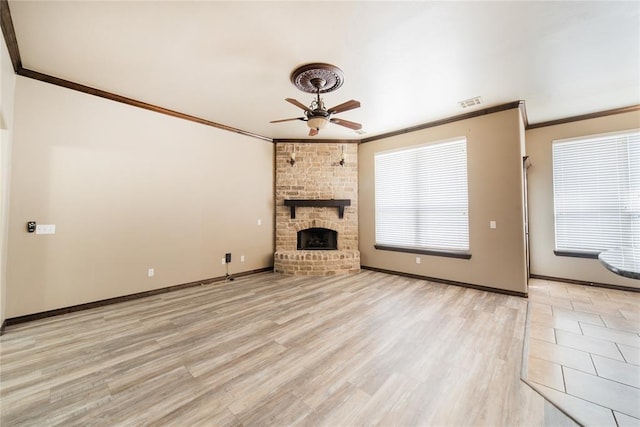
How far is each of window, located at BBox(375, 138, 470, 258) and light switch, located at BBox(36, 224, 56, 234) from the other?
510 cm

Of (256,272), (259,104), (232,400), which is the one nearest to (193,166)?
(259,104)

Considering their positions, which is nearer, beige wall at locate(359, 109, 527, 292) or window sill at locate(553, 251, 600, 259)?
beige wall at locate(359, 109, 527, 292)

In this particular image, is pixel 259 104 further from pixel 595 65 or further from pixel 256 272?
pixel 595 65

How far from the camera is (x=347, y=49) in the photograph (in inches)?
99.0

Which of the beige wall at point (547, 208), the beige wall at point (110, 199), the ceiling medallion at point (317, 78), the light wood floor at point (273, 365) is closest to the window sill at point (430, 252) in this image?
the light wood floor at point (273, 365)

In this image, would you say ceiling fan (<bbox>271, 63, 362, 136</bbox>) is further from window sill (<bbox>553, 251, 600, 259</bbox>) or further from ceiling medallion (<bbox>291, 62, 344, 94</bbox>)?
window sill (<bbox>553, 251, 600, 259</bbox>)

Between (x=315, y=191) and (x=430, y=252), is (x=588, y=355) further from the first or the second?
(x=315, y=191)

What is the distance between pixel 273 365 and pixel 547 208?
5.41 meters

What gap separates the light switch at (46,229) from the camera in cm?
295

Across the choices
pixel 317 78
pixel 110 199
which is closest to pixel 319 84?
pixel 317 78

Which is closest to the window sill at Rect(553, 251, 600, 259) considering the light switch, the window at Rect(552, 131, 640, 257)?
the window at Rect(552, 131, 640, 257)

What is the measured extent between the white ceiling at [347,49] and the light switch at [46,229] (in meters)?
1.84

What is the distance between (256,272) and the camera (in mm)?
5227

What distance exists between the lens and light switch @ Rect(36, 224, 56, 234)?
2948 mm
